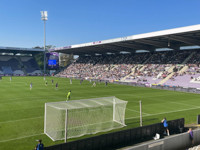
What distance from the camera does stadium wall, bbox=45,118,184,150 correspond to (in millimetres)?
9453

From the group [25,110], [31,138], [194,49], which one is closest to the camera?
[31,138]

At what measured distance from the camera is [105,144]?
34.4ft

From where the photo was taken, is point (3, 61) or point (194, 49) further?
point (3, 61)

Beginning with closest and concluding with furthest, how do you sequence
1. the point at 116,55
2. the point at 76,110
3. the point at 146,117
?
the point at 76,110 < the point at 146,117 < the point at 116,55

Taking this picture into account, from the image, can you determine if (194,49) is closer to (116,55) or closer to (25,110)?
(116,55)

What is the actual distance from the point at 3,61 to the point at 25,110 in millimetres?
80922

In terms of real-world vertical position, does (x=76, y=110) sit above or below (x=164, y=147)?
above

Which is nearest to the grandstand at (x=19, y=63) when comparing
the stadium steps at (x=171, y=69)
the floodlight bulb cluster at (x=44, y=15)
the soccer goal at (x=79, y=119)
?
the floodlight bulb cluster at (x=44, y=15)

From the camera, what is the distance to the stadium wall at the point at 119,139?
945cm

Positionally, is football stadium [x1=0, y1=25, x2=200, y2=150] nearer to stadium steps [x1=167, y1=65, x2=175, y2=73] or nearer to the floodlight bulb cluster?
stadium steps [x1=167, y1=65, x2=175, y2=73]

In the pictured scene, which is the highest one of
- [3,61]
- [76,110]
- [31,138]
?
[3,61]

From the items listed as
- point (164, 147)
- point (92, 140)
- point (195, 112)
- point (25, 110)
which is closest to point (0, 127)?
point (25, 110)

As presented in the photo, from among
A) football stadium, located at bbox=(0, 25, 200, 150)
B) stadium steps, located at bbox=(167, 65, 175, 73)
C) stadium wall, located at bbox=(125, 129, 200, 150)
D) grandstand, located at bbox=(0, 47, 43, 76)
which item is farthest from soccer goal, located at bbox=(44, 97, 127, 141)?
grandstand, located at bbox=(0, 47, 43, 76)

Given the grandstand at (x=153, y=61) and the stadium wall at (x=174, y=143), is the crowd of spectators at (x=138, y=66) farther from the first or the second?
the stadium wall at (x=174, y=143)
